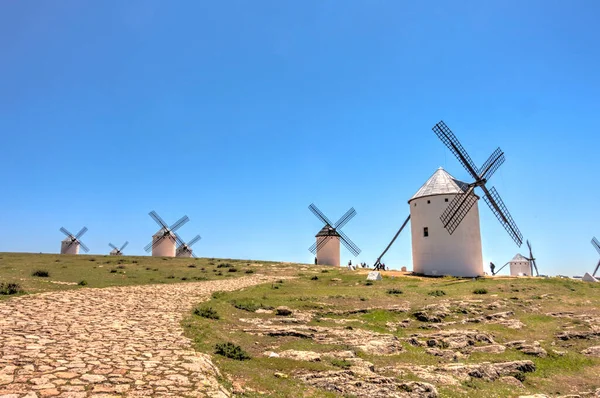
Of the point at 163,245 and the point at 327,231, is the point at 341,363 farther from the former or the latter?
the point at 163,245

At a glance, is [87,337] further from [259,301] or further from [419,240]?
[419,240]

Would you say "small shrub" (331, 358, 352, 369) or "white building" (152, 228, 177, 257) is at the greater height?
"white building" (152, 228, 177, 257)

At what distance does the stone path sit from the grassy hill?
859mm

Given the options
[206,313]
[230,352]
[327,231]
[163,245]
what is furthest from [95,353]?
[163,245]

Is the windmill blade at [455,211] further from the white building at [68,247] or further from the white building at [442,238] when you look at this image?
the white building at [68,247]

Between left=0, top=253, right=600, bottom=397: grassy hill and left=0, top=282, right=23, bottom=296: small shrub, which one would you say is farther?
left=0, top=282, right=23, bottom=296: small shrub

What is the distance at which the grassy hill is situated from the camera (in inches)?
369

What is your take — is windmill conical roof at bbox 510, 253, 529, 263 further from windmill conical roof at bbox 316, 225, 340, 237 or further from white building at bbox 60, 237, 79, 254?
white building at bbox 60, 237, 79, 254

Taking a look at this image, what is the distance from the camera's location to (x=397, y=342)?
13.8 meters

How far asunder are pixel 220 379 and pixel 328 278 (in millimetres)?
26780

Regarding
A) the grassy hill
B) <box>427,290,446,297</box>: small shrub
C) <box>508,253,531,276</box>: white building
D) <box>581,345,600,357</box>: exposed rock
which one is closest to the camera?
the grassy hill

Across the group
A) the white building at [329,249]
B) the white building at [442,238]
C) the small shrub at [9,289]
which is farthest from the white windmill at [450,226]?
the small shrub at [9,289]

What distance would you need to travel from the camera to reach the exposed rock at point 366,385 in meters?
8.69

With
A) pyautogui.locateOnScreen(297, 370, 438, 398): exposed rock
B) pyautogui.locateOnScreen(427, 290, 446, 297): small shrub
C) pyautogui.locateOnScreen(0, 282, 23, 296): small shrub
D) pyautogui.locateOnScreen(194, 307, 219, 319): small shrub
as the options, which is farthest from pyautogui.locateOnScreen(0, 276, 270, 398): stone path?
pyautogui.locateOnScreen(427, 290, 446, 297): small shrub
